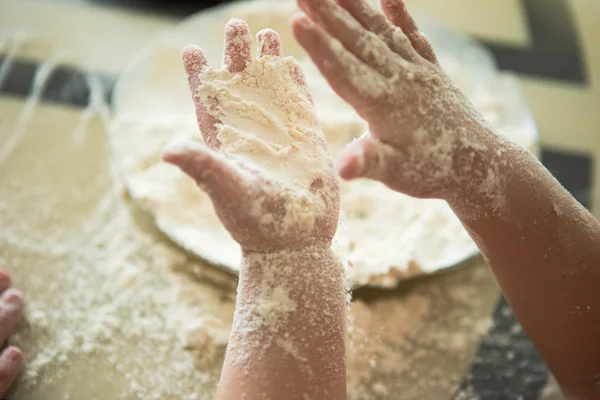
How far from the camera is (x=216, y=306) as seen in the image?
1035mm

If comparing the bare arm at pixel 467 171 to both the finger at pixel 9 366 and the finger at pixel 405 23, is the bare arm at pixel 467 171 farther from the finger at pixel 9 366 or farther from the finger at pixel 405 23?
the finger at pixel 9 366

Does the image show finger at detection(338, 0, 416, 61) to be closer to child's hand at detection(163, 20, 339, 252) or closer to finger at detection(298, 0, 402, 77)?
finger at detection(298, 0, 402, 77)

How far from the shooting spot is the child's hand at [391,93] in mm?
639

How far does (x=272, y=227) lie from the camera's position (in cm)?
68

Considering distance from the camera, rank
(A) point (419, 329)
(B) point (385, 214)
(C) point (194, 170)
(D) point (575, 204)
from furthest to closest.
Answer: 1. (B) point (385, 214)
2. (A) point (419, 329)
3. (D) point (575, 204)
4. (C) point (194, 170)

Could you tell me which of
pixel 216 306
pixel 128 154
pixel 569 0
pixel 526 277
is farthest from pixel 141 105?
pixel 569 0

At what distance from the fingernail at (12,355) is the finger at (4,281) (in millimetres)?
137

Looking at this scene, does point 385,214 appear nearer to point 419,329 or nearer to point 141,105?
point 419,329

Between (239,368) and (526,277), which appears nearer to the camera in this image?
(239,368)

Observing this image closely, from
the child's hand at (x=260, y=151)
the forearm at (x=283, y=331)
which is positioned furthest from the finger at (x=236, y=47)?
the forearm at (x=283, y=331)

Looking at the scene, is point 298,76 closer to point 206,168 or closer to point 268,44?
point 268,44

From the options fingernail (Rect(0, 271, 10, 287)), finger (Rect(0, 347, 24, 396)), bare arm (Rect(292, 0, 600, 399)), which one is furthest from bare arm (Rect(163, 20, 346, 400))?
fingernail (Rect(0, 271, 10, 287))

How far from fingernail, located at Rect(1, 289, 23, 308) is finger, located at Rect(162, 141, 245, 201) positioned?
55 cm

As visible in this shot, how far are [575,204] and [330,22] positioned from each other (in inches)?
17.7
